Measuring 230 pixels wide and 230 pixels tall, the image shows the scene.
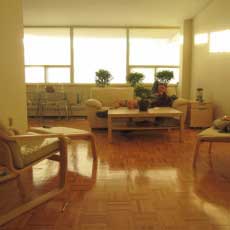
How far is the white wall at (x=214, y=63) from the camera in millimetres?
4629

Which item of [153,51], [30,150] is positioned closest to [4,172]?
[30,150]

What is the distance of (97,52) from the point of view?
7527 mm

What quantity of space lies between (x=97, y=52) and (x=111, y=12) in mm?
1651

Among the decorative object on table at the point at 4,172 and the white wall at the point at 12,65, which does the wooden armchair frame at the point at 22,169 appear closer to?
the decorative object on table at the point at 4,172

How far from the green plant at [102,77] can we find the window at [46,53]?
3.67 ft

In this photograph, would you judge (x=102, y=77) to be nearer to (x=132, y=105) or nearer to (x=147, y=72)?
(x=147, y=72)

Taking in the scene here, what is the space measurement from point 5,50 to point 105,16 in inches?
148

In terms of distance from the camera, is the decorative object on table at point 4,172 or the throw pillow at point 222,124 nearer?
the decorative object on table at point 4,172

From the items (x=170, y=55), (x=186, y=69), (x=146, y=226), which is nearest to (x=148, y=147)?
(x=146, y=226)

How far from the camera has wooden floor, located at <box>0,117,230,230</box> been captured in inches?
73.6

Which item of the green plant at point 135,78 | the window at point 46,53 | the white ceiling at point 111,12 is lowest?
the green plant at point 135,78

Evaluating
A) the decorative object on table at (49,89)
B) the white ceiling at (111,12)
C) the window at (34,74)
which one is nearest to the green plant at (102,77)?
the decorative object on table at (49,89)

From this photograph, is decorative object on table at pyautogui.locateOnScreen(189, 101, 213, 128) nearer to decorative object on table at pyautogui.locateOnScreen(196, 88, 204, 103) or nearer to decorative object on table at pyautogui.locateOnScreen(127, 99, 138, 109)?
decorative object on table at pyautogui.locateOnScreen(196, 88, 204, 103)

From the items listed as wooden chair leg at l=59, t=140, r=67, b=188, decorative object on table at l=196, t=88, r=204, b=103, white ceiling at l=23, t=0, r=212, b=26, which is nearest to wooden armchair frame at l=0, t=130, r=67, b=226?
wooden chair leg at l=59, t=140, r=67, b=188
